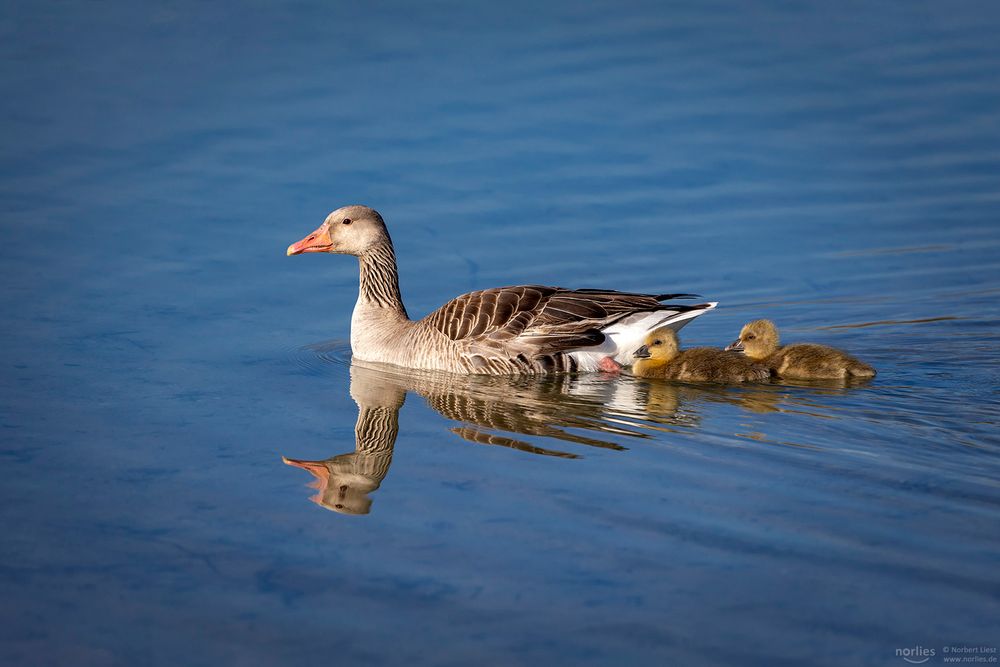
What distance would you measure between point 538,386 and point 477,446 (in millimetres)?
1923

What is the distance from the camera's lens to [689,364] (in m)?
10.5

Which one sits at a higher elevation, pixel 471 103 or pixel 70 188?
pixel 471 103

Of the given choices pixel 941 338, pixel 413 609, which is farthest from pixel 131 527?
pixel 941 338

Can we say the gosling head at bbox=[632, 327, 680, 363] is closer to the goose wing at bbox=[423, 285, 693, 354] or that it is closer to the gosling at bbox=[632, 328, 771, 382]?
the gosling at bbox=[632, 328, 771, 382]

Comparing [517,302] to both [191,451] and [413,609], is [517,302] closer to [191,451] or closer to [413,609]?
[191,451]

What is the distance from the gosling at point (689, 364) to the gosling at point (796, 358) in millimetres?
113

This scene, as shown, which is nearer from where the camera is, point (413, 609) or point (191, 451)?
point (413, 609)

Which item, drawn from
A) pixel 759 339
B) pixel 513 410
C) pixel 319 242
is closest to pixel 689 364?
pixel 759 339

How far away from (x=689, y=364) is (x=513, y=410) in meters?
1.58

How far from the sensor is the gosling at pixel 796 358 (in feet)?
33.6

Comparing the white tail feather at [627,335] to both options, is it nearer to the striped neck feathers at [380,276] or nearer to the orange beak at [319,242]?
the striped neck feathers at [380,276]

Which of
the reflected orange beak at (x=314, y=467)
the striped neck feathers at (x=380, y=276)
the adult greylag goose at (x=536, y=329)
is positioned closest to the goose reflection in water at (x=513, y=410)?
the reflected orange beak at (x=314, y=467)

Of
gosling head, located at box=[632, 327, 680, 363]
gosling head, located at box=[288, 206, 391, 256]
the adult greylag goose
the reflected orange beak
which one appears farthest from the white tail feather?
the reflected orange beak

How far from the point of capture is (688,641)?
610cm
